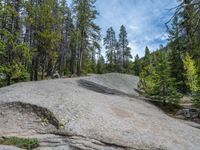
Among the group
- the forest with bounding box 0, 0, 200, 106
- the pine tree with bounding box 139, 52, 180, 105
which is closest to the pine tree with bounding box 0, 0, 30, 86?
the forest with bounding box 0, 0, 200, 106

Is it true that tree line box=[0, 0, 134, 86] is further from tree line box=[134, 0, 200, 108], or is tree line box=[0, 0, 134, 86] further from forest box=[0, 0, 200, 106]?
tree line box=[134, 0, 200, 108]

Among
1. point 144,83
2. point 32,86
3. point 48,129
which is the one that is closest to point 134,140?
point 48,129

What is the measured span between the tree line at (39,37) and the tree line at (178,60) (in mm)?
11490

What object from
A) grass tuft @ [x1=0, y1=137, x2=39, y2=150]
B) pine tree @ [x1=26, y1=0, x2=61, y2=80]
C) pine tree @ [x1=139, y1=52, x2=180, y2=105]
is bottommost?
grass tuft @ [x1=0, y1=137, x2=39, y2=150]

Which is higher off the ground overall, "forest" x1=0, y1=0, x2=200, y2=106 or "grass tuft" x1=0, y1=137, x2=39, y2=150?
"forest" x1=0, y1=0, x2=200, y2=106

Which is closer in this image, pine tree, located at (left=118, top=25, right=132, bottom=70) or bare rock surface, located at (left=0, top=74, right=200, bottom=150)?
bare rock surface, located at (left=0, top=74, right=200, bottom=150)

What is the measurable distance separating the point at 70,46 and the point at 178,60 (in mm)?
23829

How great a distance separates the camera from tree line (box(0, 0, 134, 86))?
79.5ft

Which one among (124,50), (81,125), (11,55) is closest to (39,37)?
(11,55)

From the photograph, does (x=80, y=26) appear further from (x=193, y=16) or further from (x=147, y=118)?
(x=193, y=16)

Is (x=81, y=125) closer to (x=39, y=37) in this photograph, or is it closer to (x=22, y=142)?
(x=22, y=142)

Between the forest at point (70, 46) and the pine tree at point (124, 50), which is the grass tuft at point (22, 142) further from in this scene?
the pine tree at point (124, 50)

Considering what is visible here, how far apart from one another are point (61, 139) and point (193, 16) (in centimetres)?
649

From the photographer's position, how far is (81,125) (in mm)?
12094
